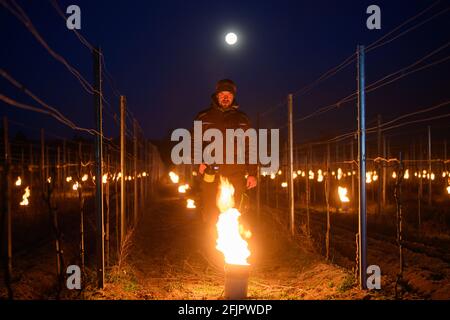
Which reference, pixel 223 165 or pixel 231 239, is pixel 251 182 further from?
pixel 231 239

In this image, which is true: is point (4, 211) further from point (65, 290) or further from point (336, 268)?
point (336, 268)

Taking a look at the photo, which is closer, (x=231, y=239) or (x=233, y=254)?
(x=233, y=254)

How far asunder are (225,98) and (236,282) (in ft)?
12.7

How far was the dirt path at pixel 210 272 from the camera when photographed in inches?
314

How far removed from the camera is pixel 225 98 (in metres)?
9.41

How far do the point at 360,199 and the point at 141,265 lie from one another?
552 centimetres

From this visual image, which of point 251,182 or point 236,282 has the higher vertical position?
point 251,182

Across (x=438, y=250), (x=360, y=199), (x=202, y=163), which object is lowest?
(x=438, y=250)

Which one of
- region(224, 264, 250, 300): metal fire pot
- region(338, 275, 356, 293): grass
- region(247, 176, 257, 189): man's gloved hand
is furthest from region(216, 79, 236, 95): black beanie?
region(338, 275, 356, 293): grass

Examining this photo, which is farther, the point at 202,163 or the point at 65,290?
the point at 202,163

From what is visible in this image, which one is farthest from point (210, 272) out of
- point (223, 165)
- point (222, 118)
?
point (222, 118)
